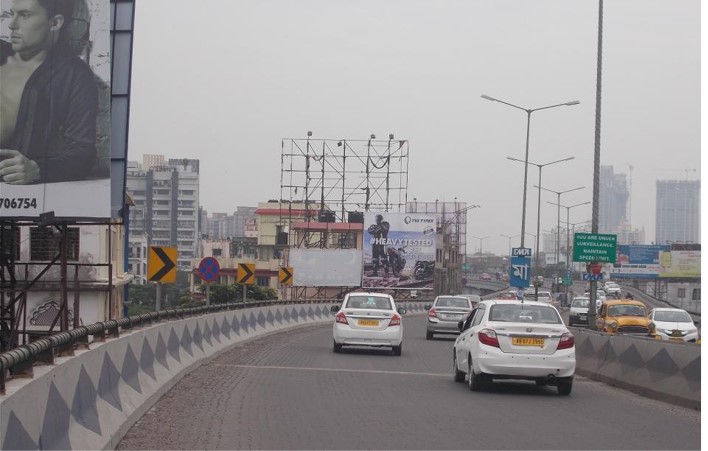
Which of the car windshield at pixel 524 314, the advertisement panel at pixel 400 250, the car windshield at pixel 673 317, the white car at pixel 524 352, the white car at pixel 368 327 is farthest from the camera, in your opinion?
the advertisement panel at pixel 400 250

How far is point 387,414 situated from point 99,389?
164 inches

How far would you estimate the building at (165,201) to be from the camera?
272 feet

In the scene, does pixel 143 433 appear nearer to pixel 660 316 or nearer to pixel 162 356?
pixel 162 356

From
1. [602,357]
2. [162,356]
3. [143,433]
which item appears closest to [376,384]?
[162,356]

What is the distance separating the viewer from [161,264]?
2069 cm

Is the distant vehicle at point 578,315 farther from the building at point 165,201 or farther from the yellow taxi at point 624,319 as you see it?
the building at point 165,201

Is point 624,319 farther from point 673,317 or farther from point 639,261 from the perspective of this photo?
point 639,261

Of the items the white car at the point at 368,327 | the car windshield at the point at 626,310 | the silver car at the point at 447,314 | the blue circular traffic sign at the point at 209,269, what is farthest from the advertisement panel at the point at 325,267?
the blue circular traffic sign at the point at 209,269

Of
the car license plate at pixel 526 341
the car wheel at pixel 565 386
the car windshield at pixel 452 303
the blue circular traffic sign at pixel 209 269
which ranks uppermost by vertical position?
the blue circular traffic sign at pixel 209 269

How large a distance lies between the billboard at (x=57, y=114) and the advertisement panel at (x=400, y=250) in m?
47.9

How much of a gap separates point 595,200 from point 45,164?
14.6 m

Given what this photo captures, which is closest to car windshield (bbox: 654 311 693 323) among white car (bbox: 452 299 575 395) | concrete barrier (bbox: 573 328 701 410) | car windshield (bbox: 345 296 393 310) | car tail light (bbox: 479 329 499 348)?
car windshield (bbox: 345 296 393 310)

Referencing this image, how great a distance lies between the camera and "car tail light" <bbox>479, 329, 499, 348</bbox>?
1633 centimetres

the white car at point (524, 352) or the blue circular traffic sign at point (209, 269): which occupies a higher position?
the blue circular traffic sign at point (209, 269)
